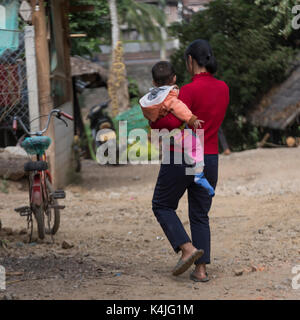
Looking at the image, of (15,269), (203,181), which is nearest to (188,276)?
(203,181)

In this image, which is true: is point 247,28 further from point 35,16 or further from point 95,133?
point 35,16

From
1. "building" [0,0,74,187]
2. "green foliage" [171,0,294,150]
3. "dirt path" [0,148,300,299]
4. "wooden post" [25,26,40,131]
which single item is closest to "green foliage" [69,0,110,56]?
"green foliage" [171,0,294,150]

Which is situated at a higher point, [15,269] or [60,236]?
[15,269]

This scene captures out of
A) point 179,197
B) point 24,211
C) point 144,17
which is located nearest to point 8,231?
point 24,211

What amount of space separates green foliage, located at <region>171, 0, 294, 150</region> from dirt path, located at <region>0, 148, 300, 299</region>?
654cm

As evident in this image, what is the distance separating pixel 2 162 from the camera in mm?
9266

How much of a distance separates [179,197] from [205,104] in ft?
2.21

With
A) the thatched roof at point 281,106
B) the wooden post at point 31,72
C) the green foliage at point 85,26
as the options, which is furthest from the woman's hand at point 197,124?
the thatched roof at point 281,106

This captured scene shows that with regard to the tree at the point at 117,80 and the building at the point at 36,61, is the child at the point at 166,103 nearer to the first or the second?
the building at the point at 36,61

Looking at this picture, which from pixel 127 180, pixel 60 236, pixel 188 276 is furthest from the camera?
pixel 127 180

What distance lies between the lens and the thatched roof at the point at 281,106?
1557cm

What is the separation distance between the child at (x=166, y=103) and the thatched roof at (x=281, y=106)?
11.3 metres

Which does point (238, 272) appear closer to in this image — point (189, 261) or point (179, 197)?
point (189, 261)
